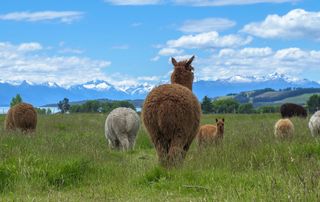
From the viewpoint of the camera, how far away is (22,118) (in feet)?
60.0

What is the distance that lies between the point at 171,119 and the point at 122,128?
692 cm

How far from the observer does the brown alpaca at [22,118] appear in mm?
18281

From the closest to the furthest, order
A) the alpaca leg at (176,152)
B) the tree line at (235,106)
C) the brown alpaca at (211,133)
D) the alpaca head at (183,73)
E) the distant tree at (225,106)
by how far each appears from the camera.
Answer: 1. the alpaca leg at (176,152)
2. the alpaca head at (183,73)
3. the brown alpaca at (211,133)
4. the tree line at (235,106)
5. the distant tree at (225,106)

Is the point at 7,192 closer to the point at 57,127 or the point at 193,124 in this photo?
the point at 193,124

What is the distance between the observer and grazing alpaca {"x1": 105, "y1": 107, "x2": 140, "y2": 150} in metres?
15.6

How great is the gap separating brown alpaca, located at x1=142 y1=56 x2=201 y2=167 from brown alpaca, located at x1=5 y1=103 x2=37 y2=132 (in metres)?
9.89

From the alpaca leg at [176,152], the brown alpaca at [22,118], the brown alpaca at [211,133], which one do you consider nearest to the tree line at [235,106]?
the brown alpaca at [22,118]

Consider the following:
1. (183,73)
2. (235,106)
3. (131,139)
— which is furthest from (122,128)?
(235,106)

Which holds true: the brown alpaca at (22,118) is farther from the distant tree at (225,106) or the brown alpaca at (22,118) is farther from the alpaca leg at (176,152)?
the distant tree at (225,106)

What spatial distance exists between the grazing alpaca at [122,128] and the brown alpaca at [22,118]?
3660 millimetres

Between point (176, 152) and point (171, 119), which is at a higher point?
point (171, 119)

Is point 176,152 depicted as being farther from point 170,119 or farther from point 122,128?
point 122,128

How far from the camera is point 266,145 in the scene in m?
10.3

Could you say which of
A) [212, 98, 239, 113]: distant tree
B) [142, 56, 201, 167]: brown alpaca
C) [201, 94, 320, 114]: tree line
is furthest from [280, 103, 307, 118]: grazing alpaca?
[212, 98, 239, 113]: distant tree
